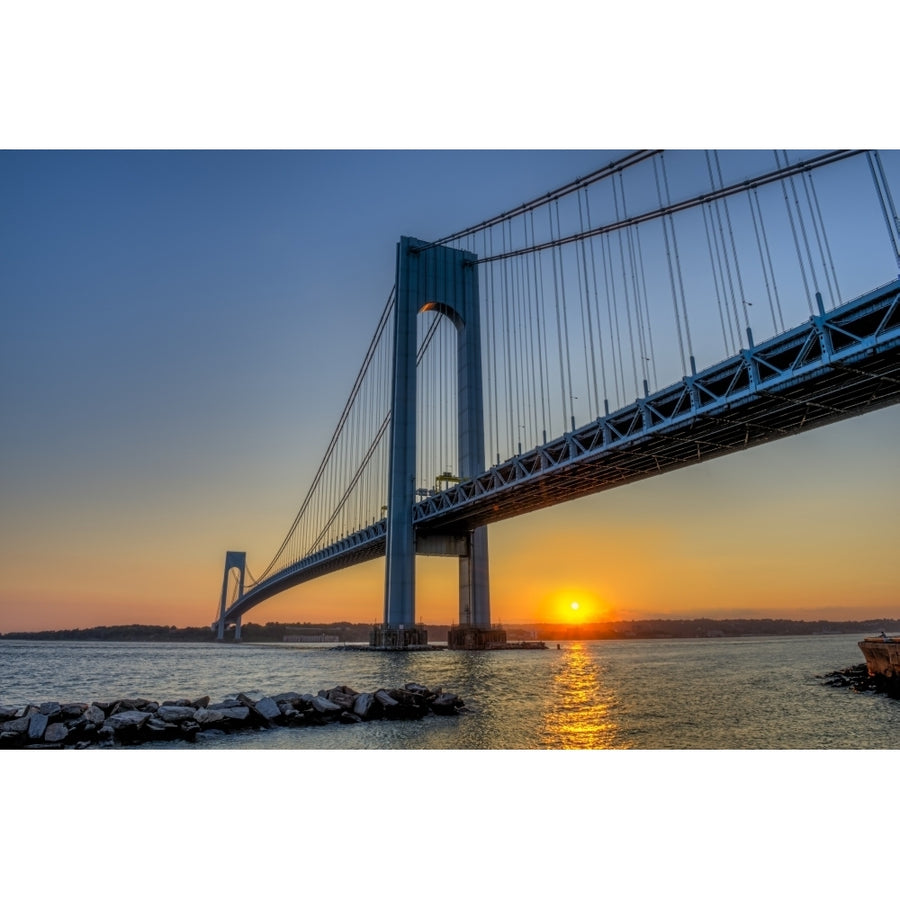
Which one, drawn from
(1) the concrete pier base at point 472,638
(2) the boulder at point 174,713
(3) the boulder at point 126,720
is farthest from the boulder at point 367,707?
(1) the concrete pier base at point 472,638

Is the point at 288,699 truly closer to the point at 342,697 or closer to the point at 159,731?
the point at 342,697

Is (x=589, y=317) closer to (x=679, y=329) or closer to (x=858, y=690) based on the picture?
(x=679, y=329)

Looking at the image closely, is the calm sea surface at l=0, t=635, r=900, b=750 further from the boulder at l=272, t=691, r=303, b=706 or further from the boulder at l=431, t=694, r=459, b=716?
the boulder at l=272, t=691, r=303, b=706

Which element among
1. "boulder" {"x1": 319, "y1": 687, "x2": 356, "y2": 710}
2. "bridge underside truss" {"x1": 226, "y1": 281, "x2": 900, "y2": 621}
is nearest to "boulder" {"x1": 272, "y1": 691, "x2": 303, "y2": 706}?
"boulder" {"x1": 319, "y1": 687, "x2": 356, "y2": 710}

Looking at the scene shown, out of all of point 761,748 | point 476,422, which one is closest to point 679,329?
point 761,748

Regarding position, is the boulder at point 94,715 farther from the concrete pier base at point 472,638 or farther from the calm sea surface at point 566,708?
the concrete pier base at point 472,638

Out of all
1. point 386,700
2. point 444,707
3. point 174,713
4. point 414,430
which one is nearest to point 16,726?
point 174,713
